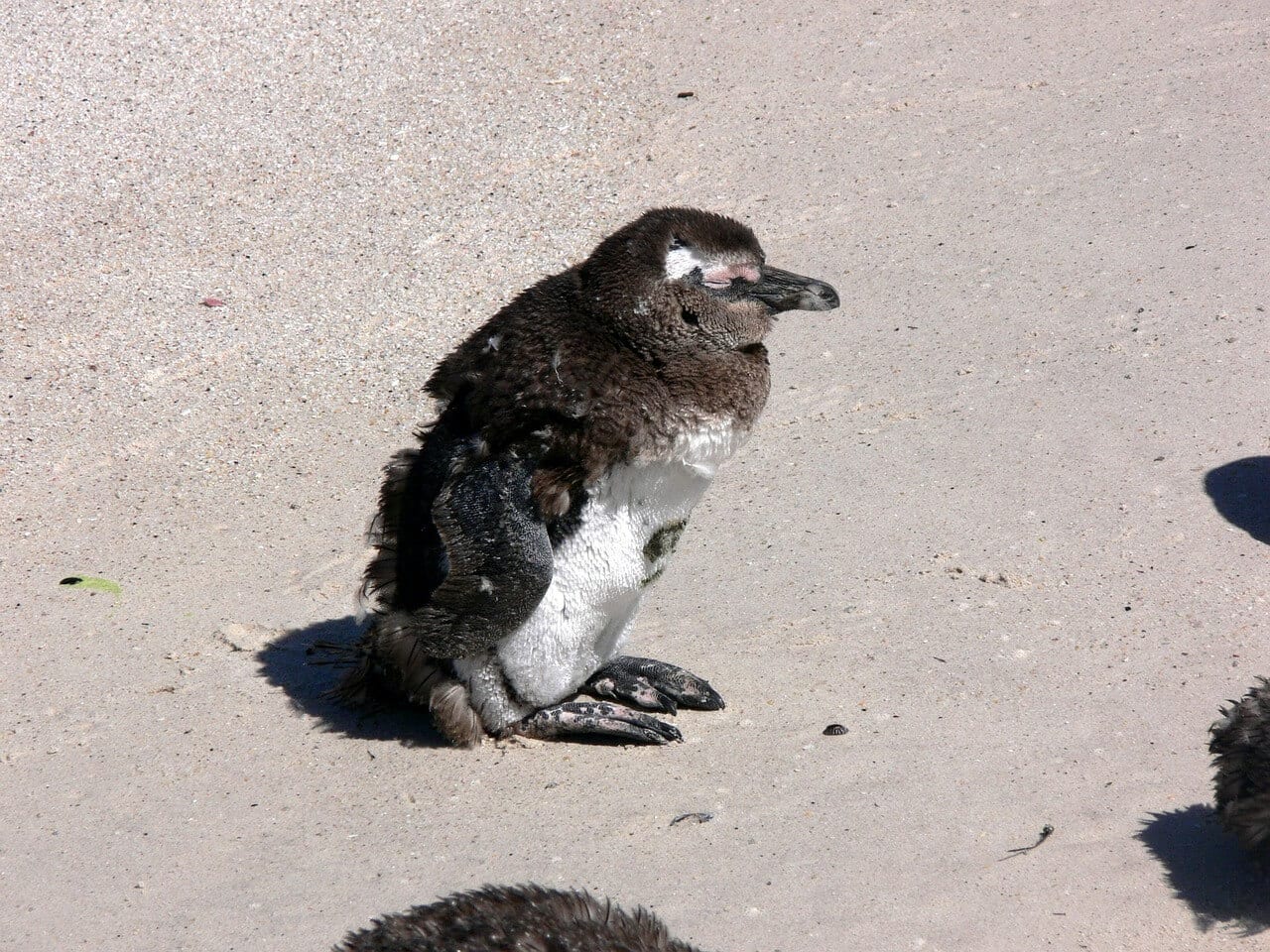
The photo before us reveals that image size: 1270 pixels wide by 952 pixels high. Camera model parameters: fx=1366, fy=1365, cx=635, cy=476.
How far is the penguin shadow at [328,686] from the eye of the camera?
4.82 m

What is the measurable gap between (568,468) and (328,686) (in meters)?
1.45

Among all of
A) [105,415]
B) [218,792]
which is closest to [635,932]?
[218,792]

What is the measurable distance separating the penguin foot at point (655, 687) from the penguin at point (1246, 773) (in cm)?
167

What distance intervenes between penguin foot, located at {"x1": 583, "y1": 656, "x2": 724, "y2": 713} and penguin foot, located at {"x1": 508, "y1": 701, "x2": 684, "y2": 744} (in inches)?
4.2

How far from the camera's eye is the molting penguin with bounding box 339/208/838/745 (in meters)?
4.30

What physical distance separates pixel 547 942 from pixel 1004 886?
1660mm

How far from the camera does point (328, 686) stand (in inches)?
200

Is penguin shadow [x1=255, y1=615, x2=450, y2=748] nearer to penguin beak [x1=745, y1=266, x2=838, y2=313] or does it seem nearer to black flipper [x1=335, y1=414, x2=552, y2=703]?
black flipper [x1=335, y1=414, x2=552, y2=703]

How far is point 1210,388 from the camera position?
6441 mm

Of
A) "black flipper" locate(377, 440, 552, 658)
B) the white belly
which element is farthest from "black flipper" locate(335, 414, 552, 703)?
the white belly

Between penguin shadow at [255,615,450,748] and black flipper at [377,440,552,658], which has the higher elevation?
black flipper at [377,440,552,658]

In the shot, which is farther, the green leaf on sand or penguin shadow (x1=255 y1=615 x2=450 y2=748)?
the green leaf on sand

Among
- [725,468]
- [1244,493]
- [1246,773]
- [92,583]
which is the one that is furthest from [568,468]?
[1244,493]

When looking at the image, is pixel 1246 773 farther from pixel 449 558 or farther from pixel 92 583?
pixel 92 583
